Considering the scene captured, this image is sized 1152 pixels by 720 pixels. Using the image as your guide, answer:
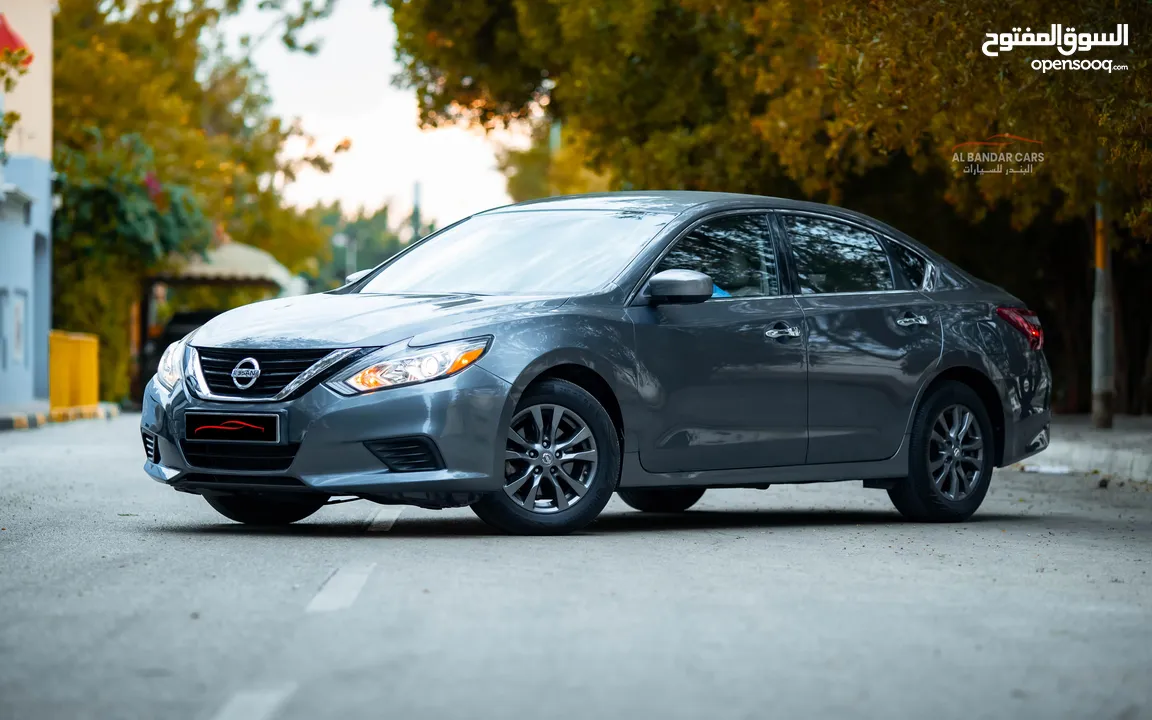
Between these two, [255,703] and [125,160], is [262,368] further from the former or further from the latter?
[125,160]

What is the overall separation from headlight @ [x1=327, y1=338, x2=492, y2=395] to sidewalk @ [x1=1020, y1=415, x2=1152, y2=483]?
8826 millimetres

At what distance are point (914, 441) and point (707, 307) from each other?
1.65 m

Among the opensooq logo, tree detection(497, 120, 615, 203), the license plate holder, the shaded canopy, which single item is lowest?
the license plate holder

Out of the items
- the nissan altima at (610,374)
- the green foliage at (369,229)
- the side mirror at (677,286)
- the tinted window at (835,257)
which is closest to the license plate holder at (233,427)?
the nissan altima at (610,374)

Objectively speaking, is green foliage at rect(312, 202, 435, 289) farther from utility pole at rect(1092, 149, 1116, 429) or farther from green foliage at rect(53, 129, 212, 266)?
utility pole at rect(1092, 149, 1116, 429)

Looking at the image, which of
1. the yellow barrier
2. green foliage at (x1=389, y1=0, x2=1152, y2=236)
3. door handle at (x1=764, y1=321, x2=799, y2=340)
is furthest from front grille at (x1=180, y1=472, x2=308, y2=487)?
the yellow barrier

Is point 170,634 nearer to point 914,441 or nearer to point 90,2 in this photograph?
point 914,441

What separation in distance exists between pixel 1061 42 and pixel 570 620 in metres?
9.50

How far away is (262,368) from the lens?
9336 millimetres

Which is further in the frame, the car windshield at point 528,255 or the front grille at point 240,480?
the car windshield at point 528,255

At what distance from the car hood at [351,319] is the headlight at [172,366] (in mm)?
115

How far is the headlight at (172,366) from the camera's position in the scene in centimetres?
979

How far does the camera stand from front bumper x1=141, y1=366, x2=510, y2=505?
30.0ft

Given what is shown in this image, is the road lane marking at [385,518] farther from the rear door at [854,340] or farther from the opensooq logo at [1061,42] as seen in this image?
the opensooq logo at [1061,42]
